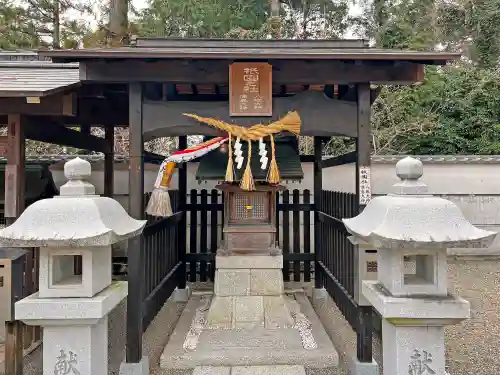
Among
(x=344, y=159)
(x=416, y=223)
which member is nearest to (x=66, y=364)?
(x=416, y=223)

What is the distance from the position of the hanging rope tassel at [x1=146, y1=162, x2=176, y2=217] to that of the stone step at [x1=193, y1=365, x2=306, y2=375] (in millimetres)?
1711

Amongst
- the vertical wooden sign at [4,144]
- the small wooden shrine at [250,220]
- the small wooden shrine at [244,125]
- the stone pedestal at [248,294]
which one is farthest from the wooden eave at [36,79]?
the stone pedestal at [248,294]

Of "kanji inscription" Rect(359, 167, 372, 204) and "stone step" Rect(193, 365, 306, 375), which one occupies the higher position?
"kanji inscription" Rect(359, 167, 372, 204)

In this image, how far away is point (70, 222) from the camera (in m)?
2.88

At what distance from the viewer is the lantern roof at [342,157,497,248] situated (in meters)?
2.65

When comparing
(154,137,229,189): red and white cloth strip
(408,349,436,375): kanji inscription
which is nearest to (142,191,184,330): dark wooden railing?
(154,137,229,189): red and white cloth strip

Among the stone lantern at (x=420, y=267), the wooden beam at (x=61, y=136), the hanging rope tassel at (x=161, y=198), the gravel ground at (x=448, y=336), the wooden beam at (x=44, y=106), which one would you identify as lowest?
the gravel ground at (x=448, y=336)

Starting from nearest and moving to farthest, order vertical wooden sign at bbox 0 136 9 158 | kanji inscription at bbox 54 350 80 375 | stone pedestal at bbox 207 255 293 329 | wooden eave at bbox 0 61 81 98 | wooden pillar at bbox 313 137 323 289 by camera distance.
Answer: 1. kanji inscription at bbox 54 350 80 375
2. wooden eave at bbox 0 61 81 98
3. vertical wooden sign at bbox 0 136 9 158
4. stone pedestal at bbox 207 255 293 329
5. wooden pillar at bbox 313 137 323 289

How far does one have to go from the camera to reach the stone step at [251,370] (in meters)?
3.86

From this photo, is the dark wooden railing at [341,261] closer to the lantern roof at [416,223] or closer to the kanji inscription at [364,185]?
the kanji inscription at [364,185]

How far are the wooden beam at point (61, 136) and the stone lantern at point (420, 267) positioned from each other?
13.5 ft

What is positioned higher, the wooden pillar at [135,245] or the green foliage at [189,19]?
the green foliage at [189,19]

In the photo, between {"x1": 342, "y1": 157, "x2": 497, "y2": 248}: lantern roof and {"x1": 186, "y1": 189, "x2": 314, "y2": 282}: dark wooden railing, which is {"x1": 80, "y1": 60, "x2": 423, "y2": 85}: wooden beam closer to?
{"x1": 342, "y1": 157, "x2": 497, "y2": 248}: lantern roof

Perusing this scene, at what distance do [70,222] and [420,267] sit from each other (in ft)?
9.60
